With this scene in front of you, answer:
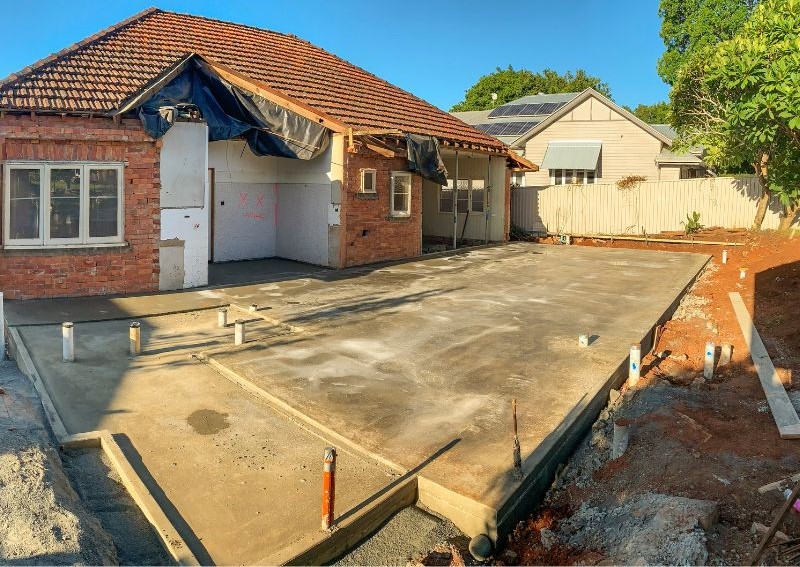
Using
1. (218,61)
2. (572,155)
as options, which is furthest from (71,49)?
(572,155)

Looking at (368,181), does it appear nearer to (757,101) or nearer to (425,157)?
(425,157)

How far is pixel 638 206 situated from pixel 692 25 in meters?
21.5

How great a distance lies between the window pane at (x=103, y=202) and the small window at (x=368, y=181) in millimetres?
6055

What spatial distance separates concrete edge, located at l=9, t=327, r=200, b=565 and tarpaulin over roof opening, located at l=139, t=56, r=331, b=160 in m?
6.97

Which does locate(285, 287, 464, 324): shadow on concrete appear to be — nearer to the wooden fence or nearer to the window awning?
the wooden fence

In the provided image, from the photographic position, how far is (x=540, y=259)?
61.2 feet

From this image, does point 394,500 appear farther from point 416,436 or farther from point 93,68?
point 93,68

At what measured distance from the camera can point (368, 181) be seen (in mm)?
16469

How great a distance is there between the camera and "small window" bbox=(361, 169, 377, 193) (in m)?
16.3

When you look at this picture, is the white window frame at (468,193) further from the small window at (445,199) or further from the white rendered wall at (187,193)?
the white rendered wall at (187,193)

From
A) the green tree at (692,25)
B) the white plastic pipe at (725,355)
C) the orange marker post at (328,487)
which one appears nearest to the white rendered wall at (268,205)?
the white plastic pipe at (725,355)

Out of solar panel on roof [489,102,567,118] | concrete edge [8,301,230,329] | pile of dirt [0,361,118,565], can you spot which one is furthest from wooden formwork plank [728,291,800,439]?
solar panel on roof [489,102,567,118]

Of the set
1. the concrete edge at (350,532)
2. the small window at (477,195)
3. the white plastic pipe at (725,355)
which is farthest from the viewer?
the small window at (477,195)

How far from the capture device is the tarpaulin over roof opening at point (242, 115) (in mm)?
13430
